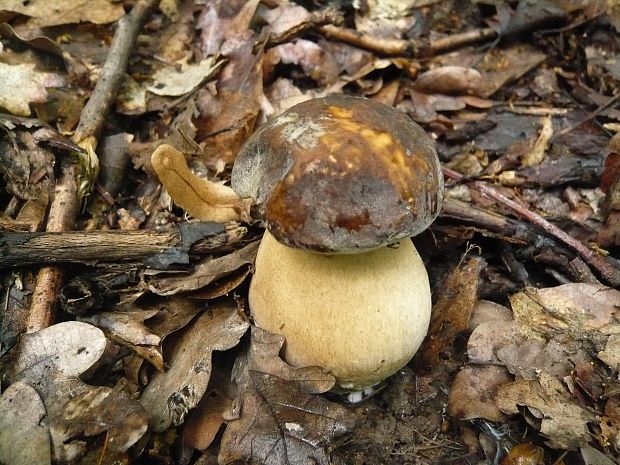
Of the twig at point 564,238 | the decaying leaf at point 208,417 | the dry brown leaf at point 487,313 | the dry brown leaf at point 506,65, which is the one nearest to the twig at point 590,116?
the dry brown leaf at point 506,65

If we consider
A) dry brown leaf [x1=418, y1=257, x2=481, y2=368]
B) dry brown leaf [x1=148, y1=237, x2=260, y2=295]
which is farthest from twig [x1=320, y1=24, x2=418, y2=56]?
dry brown leaf [x1=148, y1=237, x2=260, y2=295]

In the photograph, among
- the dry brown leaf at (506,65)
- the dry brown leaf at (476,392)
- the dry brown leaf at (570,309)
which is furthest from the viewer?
the dry brown leaf at (506,65)

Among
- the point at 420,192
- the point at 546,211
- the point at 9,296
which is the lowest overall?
the point at 546,211

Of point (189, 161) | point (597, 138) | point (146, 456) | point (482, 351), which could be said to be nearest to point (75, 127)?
point (189, 161)

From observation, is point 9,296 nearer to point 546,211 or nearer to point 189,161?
point 189,161

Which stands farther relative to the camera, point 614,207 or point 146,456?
point 614,207

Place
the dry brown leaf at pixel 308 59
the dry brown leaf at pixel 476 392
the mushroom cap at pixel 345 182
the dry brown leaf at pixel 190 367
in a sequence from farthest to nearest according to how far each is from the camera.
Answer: the dry brown leaf at pixel 308 59
the dry brown leaf at pixel 476 392
the dry brown leaf at pixel 190 367
the mushroom cap at pixel 345 182

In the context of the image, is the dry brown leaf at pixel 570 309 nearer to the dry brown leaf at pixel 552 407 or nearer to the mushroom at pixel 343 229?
the dry brown leaf at pixel 552 407
